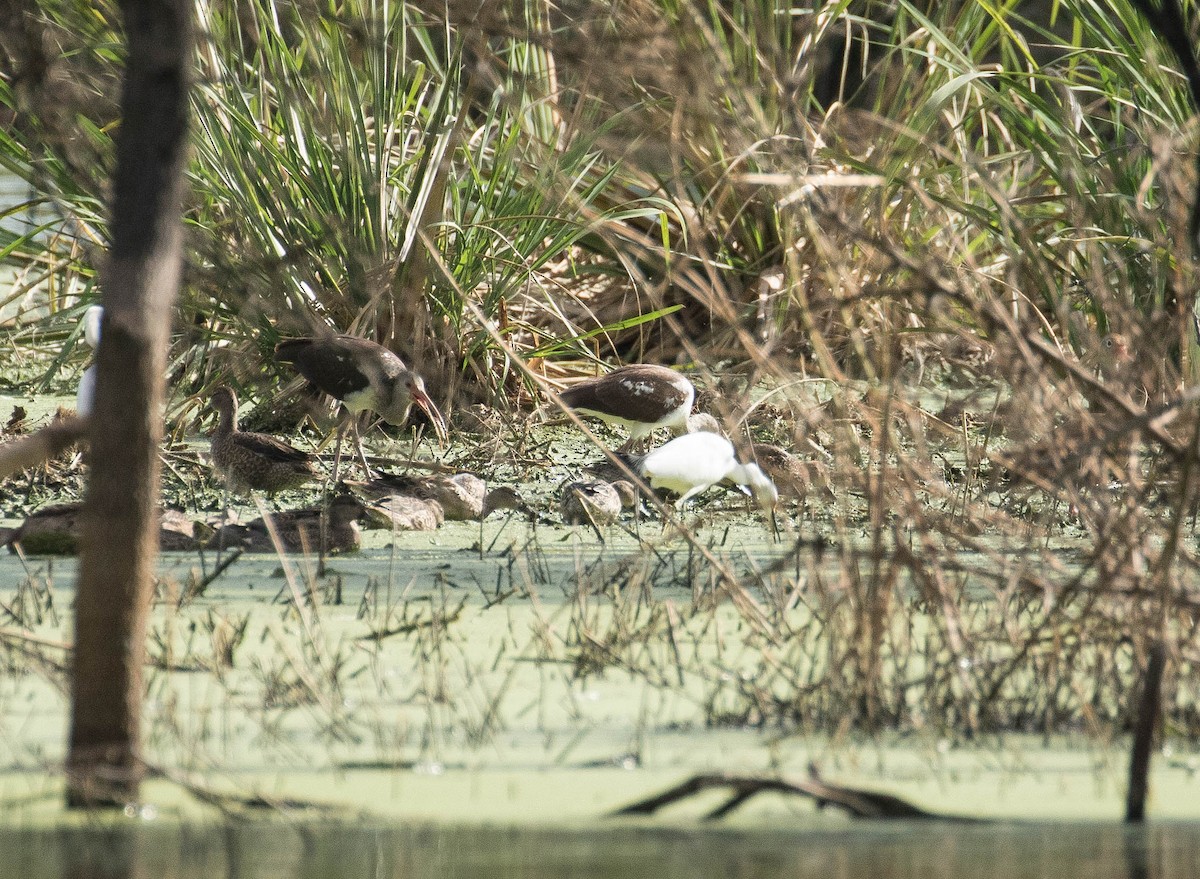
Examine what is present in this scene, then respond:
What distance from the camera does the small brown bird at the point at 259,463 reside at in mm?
5316

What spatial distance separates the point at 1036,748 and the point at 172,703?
1.41 metres

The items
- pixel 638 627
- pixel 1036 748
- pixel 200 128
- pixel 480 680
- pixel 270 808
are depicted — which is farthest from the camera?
pixel 200 128

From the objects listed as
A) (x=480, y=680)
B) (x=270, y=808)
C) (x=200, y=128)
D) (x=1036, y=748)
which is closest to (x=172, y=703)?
(x=270, y=808)

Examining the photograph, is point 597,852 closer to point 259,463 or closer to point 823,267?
point 823,267

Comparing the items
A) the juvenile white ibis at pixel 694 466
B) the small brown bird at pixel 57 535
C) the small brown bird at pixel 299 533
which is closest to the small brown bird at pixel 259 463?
the small brown bird at pixel 299 533

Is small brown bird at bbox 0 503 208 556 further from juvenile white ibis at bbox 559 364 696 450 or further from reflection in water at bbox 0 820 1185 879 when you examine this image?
reflection in water at bbox 0 820 1185 879

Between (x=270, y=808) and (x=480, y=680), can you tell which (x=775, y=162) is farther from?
(x=270, y=808)

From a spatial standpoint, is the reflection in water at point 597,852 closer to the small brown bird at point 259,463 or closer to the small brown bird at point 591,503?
the small brown bird at point 591,503

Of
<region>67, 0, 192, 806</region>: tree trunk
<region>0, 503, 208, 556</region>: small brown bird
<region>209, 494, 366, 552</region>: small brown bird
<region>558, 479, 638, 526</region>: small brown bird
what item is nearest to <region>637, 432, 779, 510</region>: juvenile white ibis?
<region>558, 479, 638, 526</region>: small brown bird

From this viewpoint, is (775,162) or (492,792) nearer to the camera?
(492,792)

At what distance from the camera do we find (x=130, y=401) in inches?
90.7

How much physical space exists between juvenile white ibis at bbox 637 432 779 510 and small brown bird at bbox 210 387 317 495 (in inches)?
45.5

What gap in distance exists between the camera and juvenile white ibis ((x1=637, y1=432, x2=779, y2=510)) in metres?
4.81

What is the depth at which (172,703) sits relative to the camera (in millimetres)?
2660
